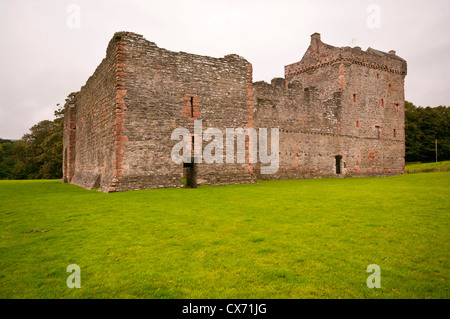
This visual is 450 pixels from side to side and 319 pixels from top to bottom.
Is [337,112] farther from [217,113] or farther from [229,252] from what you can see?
[229,252]

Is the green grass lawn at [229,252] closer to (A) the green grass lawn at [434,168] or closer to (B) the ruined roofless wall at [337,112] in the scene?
(B) the ruined roofless wall at [337,112]

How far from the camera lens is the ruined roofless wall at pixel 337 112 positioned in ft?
75.6

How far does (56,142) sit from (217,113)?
3100cm

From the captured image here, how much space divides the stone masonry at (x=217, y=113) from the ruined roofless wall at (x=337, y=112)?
9 cm

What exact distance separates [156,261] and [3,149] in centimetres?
6738

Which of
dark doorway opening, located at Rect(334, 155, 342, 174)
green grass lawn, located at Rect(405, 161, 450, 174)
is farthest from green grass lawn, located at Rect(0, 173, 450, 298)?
green grass lawn, located at Rect(405, 161, 450, 174)

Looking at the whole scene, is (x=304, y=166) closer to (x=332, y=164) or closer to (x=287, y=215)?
(x=332, y=164)

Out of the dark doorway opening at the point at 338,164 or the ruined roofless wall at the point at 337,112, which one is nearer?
the ruined roofless wall at the point at 337,112

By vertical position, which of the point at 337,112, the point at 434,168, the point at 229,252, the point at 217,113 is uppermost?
the point at 337,112

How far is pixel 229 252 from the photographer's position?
4.84m

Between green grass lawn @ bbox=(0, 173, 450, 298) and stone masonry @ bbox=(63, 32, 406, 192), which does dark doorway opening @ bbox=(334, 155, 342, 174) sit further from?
green grass lawn @ bbox=(0, 173, 450, 298)

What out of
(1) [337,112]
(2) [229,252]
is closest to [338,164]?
(1) [337,112]

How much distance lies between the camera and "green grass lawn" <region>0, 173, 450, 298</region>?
11.6 feet

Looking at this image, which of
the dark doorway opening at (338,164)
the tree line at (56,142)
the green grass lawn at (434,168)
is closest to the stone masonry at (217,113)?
the dark doorway opening at (338,164)
